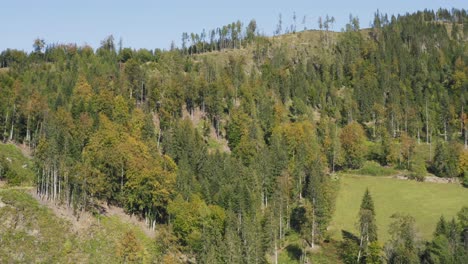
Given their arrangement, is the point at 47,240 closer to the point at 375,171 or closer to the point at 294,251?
the point at 294,251

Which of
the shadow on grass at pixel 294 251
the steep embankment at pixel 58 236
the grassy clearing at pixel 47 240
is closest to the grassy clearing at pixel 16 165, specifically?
the steep embankment at pixel 58 236

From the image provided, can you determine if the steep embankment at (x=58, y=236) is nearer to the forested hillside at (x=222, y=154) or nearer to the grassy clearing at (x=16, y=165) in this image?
the forested hillside at (x=222, y=154)

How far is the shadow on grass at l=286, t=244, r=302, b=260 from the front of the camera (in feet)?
327

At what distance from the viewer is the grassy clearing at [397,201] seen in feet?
367

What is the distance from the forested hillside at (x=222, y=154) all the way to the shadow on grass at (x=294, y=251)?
39 centimetres

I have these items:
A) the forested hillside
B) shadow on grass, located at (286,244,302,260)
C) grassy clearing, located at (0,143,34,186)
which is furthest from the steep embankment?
shadow on grass, located at (286,244,302,260)

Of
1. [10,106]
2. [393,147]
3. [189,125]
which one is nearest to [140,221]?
[189,125]

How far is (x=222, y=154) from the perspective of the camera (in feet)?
471

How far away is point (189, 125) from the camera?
485 feet

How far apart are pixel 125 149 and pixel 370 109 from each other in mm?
121977

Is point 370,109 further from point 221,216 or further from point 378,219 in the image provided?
point 221,216

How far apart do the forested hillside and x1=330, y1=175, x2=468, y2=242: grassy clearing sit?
15.7 feet

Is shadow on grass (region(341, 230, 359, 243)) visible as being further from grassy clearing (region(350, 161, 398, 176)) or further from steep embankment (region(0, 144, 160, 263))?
grassy clearing (region(350, 161, 398, 176))

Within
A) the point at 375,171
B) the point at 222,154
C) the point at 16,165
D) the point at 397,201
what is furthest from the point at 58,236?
the point at 375,171
